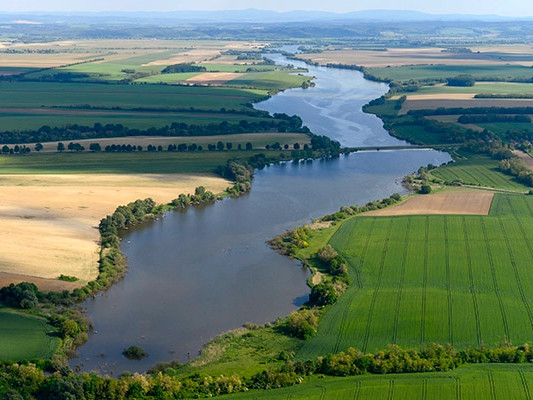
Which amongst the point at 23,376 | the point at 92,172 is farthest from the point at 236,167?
the point at 23,376

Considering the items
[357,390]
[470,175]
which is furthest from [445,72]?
[357,390]

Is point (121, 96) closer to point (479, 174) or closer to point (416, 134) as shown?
point (416, 134)

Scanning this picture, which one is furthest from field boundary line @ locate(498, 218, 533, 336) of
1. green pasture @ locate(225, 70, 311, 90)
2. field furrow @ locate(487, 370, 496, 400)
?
green pasture @ locate(225, 70, 311, 90)

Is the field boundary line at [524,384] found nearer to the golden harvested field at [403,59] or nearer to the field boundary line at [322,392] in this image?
the field boundary line at [322,392]

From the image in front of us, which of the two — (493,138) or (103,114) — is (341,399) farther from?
(103,114)

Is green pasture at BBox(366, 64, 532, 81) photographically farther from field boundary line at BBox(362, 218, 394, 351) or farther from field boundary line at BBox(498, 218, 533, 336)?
field boundary line at BBox(362, 218, 394, 351)

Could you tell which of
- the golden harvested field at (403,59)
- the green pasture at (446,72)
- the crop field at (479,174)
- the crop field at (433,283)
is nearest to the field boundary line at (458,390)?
the crop field at (433,283)
